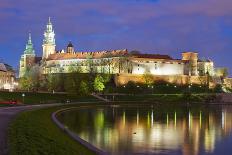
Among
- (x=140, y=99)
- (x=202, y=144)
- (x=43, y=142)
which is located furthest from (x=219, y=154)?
(x=140, y=99)

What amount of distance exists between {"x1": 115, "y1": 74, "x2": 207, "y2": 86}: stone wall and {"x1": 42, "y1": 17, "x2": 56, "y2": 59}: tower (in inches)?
1899

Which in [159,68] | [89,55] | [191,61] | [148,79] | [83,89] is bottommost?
[83,89]

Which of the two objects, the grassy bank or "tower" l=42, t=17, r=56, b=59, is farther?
"tower" l=42, t=17, r=56, b=59

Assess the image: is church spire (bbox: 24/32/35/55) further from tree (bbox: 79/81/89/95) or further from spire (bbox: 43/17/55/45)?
tree (bbox: 79/81/89/95)

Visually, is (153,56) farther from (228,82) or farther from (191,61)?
(228,82)

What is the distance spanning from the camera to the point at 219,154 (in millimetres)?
22766

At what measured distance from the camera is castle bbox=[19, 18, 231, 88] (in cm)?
12538

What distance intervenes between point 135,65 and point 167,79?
9.29m

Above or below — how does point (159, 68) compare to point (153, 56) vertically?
below

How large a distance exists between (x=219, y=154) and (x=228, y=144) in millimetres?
4310

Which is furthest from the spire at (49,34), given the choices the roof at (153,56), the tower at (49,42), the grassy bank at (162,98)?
the grassy bank at (162,98)

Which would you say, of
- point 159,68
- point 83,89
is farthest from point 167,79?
point 83,89

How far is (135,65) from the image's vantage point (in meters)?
129


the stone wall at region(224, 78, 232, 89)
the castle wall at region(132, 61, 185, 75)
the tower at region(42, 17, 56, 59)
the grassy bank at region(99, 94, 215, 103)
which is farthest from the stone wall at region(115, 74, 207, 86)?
the tower at region(42, 17, 56, 59)
